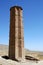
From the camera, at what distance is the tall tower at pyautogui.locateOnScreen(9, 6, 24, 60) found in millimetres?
19016

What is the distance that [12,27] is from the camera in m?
19.7

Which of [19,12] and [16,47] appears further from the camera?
[19,12]

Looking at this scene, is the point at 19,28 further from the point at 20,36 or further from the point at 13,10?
the point at 13,10

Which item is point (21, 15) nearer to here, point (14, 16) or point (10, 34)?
point (14, 16)

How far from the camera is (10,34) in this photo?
1977cm

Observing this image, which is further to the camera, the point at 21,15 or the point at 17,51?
the point at 21,15

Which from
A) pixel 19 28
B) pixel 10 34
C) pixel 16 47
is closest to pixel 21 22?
pixel 19 28

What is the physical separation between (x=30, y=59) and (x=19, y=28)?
15.6 feet

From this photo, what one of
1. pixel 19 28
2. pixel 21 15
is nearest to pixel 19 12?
pixel 21 15

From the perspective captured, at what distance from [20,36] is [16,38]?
2.28ft

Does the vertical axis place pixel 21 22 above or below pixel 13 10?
below

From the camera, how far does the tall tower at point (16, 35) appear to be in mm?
19016

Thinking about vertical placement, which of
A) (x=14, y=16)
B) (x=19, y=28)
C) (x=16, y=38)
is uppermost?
(x=14, y=16)

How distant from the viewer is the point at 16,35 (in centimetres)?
1941
